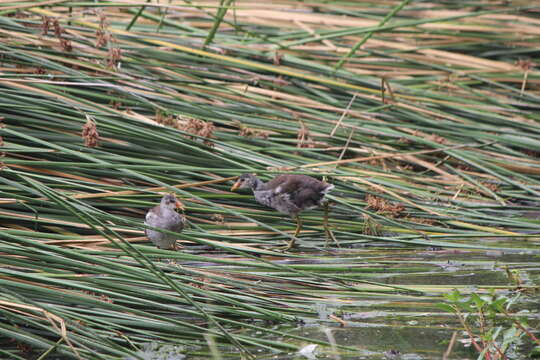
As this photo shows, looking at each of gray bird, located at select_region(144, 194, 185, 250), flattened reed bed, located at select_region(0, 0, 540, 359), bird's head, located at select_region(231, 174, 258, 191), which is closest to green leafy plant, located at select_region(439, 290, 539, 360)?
flattened reed bed, located at select_region(0, 0, 540, 359)

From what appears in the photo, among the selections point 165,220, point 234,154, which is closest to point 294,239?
point 234,154

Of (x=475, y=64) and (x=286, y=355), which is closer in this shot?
(x=286, y=355)

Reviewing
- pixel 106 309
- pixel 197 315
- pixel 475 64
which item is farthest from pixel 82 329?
pixel 475 64

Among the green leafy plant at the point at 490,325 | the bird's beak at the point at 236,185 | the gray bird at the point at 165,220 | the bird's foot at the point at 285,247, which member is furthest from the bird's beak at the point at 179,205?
the green leafy plant at the point at 490,325

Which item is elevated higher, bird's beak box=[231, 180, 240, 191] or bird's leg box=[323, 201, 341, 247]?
bird's beak box=[231, 180, 240, 191]

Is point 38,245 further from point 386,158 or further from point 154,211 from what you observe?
point 386,158

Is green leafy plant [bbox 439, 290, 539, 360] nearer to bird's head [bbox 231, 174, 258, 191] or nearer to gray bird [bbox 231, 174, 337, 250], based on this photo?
gray bird [bbox 231, 174, 337, 250]
